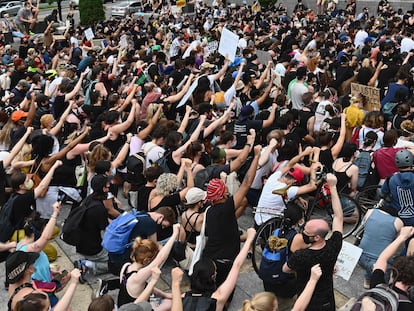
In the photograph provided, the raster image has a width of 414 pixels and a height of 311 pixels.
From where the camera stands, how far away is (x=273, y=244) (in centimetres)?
562

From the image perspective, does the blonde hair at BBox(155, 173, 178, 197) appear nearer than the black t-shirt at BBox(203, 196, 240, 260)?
No

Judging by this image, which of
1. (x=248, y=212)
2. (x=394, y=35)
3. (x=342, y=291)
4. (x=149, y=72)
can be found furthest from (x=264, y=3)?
(x=342, y=291)

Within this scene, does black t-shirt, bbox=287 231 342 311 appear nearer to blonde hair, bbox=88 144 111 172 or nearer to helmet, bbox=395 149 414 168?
helmet, bbox=395 149 414 168

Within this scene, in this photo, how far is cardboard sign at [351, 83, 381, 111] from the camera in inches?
391

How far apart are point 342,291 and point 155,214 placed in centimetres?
236

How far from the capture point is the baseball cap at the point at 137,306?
13.8 feet

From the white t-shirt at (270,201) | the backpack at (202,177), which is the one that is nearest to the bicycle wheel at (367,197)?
the white t-shirt at (270,201)

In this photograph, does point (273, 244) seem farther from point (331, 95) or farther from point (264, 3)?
point (264, 3)

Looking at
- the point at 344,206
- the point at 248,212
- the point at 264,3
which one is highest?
the point at 344,206

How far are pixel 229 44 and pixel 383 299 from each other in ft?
29.7

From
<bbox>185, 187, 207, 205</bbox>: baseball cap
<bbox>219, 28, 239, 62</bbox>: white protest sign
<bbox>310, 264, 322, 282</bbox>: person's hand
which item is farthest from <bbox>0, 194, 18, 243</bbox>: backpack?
<bbox>219, 28, 239, 62</bbox>: white protest sign

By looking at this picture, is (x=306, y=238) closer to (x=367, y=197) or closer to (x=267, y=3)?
(x=367, y=197)

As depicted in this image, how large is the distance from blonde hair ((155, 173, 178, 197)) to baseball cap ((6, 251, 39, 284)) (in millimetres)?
1829

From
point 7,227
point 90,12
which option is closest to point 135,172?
point 7,227
